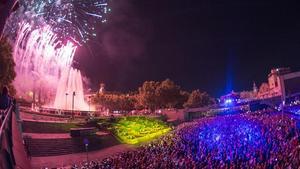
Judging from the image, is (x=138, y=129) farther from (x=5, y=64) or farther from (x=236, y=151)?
(x=236, y=151)

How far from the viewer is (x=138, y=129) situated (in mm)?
57188

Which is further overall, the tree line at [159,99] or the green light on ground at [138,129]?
the tree line at [159,99]

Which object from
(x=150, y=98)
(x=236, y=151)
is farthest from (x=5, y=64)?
(x=150, y=98)

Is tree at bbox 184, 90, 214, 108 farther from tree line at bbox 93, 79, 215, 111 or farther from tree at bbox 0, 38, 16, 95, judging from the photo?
tree at bbox 0, 38, 16, 95

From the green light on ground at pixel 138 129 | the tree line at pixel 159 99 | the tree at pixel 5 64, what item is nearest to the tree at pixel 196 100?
the tree line at pixel 159 99

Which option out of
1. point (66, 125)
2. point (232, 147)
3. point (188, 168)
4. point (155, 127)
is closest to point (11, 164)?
point (188, 168)

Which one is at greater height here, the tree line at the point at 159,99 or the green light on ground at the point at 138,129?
the tree line at the point at 159,99

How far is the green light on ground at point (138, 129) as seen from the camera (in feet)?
160

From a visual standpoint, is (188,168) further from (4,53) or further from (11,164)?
(4,53)

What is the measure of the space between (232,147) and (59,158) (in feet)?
52.4

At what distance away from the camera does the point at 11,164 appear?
47.8ft

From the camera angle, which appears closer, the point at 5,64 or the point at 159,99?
the point at 5,64

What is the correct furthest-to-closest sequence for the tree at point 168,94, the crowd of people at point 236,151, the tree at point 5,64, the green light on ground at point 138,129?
the tree at point 168,94
the green light on ground at point 138,129
the tree at point 5,64
the crowd of people at point 236,151

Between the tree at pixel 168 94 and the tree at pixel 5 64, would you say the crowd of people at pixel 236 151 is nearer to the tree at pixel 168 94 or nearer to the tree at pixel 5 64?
the tree at pixel 5 64
